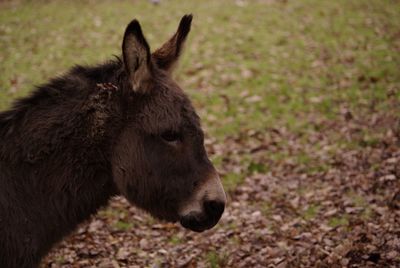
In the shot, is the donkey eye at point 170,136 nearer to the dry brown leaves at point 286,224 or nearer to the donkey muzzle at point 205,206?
the donkey muzzle at point 205,206

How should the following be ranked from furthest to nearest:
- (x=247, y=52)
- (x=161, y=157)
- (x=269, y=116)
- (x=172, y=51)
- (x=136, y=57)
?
(x=247, y=52), (x=269, y=116), (x=172, y=51), (x=161, y=157), (x=136, y=57)

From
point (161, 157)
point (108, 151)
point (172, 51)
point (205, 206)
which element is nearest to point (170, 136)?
point (161, 157)

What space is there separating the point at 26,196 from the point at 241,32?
11.2 m

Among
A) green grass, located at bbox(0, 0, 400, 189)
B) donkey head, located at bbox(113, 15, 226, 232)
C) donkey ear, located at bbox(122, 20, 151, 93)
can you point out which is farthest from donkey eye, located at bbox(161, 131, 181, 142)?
green grass, located at bbox(0, 0, 400, 189)

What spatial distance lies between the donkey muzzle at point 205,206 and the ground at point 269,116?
5.80 feet

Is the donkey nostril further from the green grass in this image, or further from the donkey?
the green grass

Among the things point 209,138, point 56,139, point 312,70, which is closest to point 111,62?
point 56,139

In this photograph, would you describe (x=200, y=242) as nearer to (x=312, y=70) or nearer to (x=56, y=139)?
(x=56, y=139)

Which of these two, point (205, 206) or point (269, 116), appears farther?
point (269, 116)

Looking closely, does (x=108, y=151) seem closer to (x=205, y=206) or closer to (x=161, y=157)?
(x=161, y=157)

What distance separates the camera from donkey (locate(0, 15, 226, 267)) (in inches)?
126

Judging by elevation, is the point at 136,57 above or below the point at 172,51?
above

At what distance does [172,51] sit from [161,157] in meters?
1.03

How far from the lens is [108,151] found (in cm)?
→ 333
